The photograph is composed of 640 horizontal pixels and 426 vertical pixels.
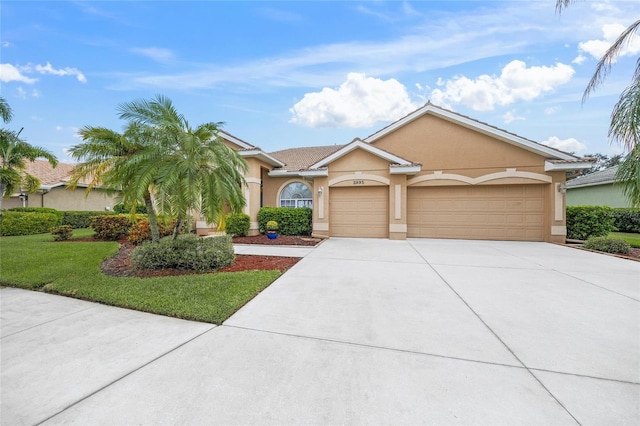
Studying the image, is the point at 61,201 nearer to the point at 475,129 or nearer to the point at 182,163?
the point at 182,163

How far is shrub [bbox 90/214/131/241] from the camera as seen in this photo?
10617mm

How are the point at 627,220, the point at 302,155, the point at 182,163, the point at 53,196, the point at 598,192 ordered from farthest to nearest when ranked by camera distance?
the point at 598,192 → the point at 302,155 → the point at 53,196 → the point at 627,220 → the point at 182,163

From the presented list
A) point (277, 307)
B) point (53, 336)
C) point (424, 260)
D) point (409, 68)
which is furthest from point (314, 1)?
point (53, 336)

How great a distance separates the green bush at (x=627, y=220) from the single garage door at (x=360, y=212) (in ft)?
51.4

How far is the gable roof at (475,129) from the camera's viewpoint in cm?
1123

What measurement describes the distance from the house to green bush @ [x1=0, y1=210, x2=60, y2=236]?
10698mm

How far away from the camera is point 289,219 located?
12945 millimetres

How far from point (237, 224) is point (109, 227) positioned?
17.3ft

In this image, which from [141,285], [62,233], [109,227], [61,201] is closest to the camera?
[141,285]

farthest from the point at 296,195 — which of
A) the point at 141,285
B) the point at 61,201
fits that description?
the point at 61,201

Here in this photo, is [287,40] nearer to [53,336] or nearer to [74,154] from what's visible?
[74,154]

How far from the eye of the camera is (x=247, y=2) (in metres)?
9.50

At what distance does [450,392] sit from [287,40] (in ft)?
46.7

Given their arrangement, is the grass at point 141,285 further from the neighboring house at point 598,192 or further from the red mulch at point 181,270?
the neighboring house at point 598,192
